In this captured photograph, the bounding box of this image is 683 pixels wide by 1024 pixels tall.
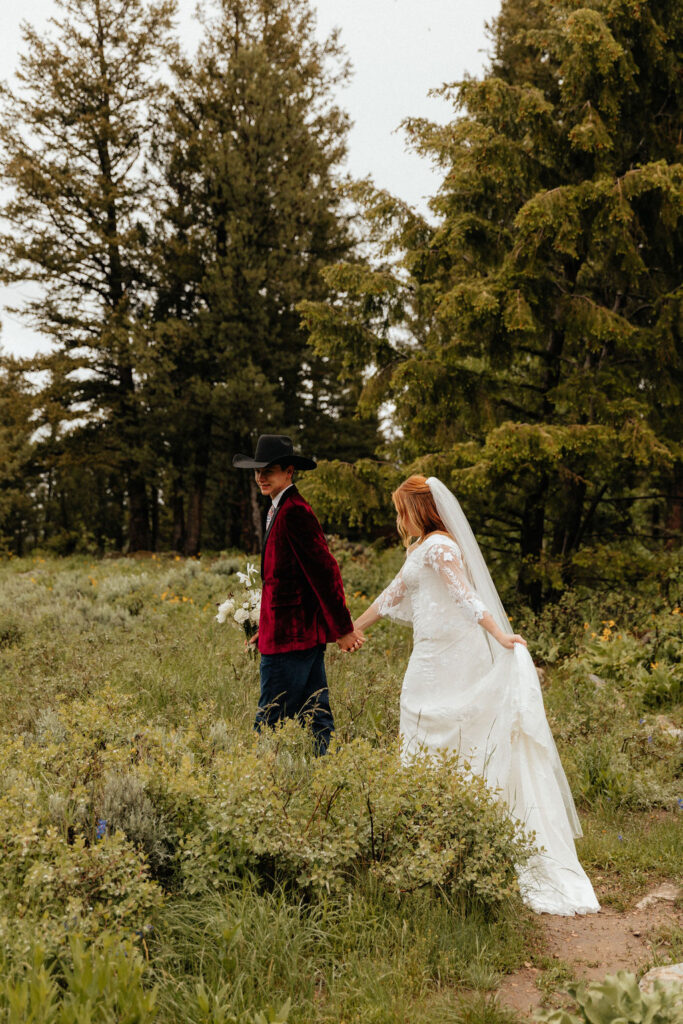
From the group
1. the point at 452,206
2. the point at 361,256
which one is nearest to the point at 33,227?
the point at 361,256

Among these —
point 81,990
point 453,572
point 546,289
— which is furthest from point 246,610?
point 546,289

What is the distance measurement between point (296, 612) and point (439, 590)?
0.86 metres

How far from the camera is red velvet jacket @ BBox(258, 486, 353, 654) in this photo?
188 inches

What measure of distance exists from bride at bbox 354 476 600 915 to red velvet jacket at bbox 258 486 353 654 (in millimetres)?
Result: 223

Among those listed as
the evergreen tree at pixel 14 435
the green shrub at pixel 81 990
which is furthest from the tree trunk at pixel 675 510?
the evergreen tree at pixel 14 435

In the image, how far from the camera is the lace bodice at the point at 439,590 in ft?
15.0

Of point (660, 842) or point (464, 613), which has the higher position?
point (464, 613)

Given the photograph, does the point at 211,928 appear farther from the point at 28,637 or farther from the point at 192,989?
the point at 28,637

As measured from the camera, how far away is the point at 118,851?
9.12 ft

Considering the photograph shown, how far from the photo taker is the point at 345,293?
54.3 ft

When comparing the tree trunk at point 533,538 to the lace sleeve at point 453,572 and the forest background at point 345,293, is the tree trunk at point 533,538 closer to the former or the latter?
the forest background at point 345,293

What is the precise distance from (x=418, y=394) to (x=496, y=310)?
1.38m

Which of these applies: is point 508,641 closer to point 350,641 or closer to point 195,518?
point 350,641

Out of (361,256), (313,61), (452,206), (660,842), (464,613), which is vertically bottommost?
(660,842)
